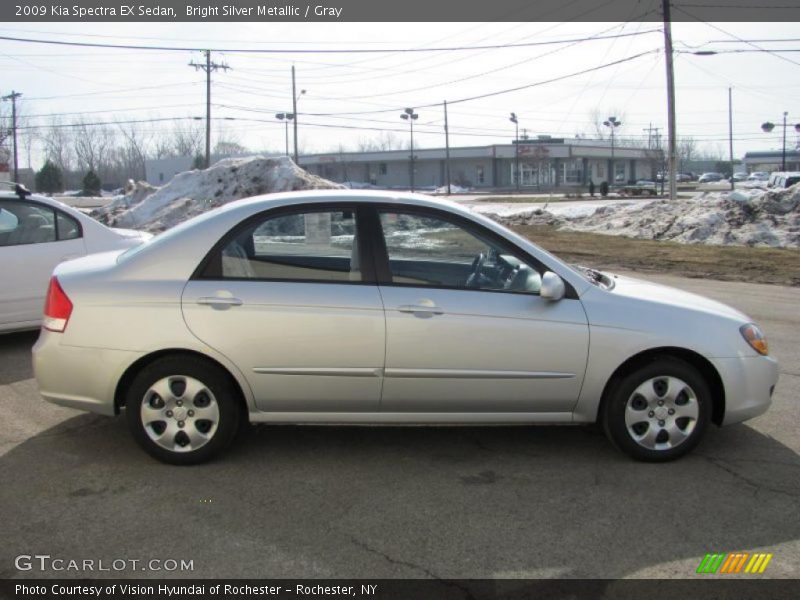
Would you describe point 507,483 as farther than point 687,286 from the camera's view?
No

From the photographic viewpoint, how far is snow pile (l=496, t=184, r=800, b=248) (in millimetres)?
20047

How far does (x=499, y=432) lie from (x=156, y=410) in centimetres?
225

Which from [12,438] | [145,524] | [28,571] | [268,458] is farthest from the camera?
[12,438]

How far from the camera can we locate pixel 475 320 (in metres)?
4.36

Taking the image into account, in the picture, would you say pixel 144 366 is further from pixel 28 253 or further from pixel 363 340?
pixel 28 253

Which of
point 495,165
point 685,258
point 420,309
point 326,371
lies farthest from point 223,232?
point 495,165

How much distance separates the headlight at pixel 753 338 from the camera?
4590 mm

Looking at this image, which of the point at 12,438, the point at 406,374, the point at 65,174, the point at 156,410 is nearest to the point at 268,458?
the point at 156,410

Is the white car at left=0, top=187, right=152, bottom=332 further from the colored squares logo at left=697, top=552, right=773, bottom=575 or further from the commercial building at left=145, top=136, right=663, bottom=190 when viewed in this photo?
the commercial building at left=145, top=136, right=663, bottom=190

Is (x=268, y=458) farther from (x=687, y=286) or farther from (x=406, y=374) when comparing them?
(x=687, y=286)

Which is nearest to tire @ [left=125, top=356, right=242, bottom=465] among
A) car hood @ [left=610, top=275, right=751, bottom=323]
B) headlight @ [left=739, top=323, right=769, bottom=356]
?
car hood @ [left=610, top=275, right=751, bottom=323]

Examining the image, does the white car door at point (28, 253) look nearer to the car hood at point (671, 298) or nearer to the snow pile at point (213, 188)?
the car hood at point (671, 298)

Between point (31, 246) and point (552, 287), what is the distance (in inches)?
216

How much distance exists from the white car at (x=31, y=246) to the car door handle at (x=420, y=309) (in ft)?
15.0
